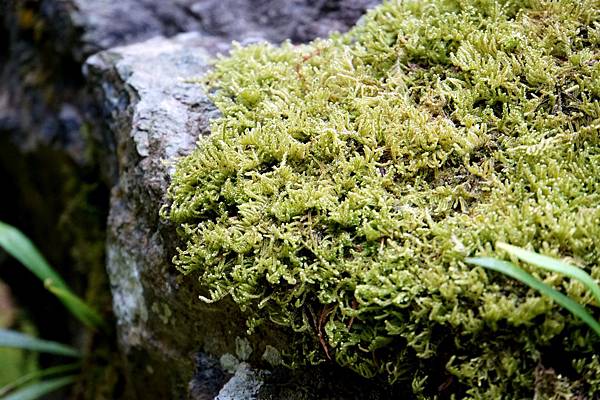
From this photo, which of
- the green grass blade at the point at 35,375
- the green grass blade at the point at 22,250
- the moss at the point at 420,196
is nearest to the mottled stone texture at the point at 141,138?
the moss at the point at 420,196

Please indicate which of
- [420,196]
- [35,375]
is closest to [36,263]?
[35,375]

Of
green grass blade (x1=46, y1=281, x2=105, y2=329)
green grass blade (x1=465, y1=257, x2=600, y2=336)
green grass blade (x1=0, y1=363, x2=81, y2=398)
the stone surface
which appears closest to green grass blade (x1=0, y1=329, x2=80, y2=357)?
green grass blade (x1=0, y1=363, x2=81, y2=398)

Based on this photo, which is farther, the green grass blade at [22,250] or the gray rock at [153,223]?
the green grass blade at [22,250]

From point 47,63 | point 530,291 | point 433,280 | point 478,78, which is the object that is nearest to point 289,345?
point 433,280

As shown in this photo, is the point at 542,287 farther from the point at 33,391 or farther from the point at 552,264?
the point at 33,391

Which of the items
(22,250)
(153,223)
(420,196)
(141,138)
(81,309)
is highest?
(420,196)

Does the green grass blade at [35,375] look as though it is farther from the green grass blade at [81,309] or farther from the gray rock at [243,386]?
the gray rock at [243,386]

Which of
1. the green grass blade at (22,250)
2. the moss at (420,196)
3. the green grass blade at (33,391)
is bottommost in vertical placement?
the green grass blade at (33,391)

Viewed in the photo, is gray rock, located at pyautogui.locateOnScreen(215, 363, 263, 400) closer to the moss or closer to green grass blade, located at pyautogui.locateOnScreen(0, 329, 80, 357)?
the moss
